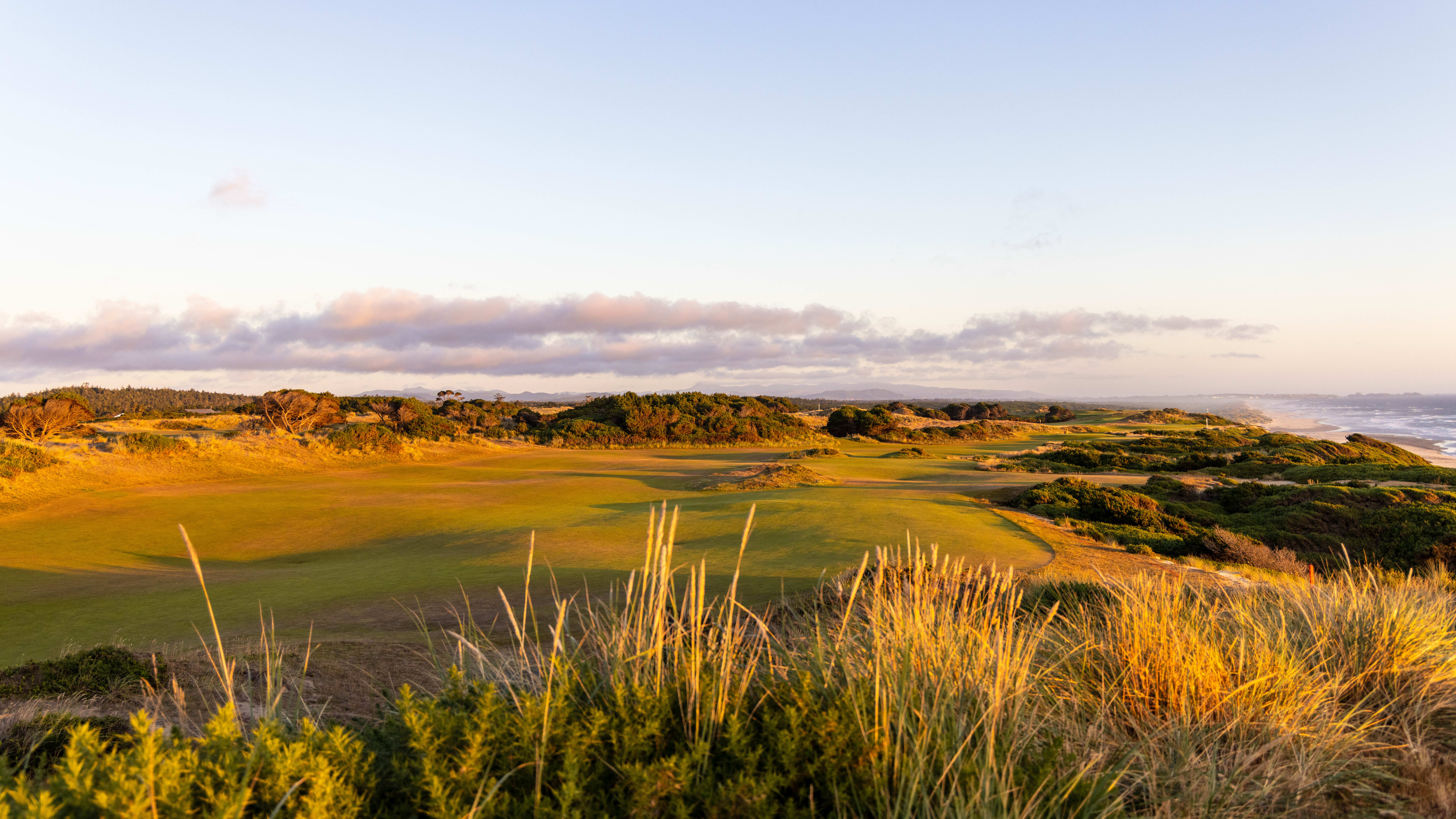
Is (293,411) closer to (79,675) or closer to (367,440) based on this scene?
(367,440)

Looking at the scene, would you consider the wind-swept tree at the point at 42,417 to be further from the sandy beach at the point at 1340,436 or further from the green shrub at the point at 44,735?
the sandy beach at the point at 1340,436

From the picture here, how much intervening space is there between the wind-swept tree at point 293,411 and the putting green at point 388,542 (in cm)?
1262

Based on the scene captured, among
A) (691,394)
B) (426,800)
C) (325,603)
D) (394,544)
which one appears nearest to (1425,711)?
(426,800)

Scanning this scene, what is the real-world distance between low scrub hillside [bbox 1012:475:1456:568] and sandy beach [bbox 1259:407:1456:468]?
19.6 meters

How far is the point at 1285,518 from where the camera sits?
633 inches

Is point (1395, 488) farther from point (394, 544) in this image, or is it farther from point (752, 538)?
point (394, 544)

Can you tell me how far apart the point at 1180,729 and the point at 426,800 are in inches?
150

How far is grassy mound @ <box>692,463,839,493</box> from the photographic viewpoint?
22453mm

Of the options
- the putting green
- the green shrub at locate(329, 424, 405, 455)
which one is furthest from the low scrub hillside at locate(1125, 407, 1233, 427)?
the green shrub at locate(329, 424, 405, 455)

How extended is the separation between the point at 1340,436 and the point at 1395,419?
61.4 meters

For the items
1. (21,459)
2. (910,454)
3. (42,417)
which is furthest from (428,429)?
(910,454)

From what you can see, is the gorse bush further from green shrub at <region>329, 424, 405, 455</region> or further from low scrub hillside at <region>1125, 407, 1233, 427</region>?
low scrub hillside at <region>1125, 407, 1233, 427</region>

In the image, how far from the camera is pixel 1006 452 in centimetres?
3803

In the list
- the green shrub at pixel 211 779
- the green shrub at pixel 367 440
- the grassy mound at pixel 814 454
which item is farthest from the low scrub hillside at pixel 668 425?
the green shrub at pixel 211 779
